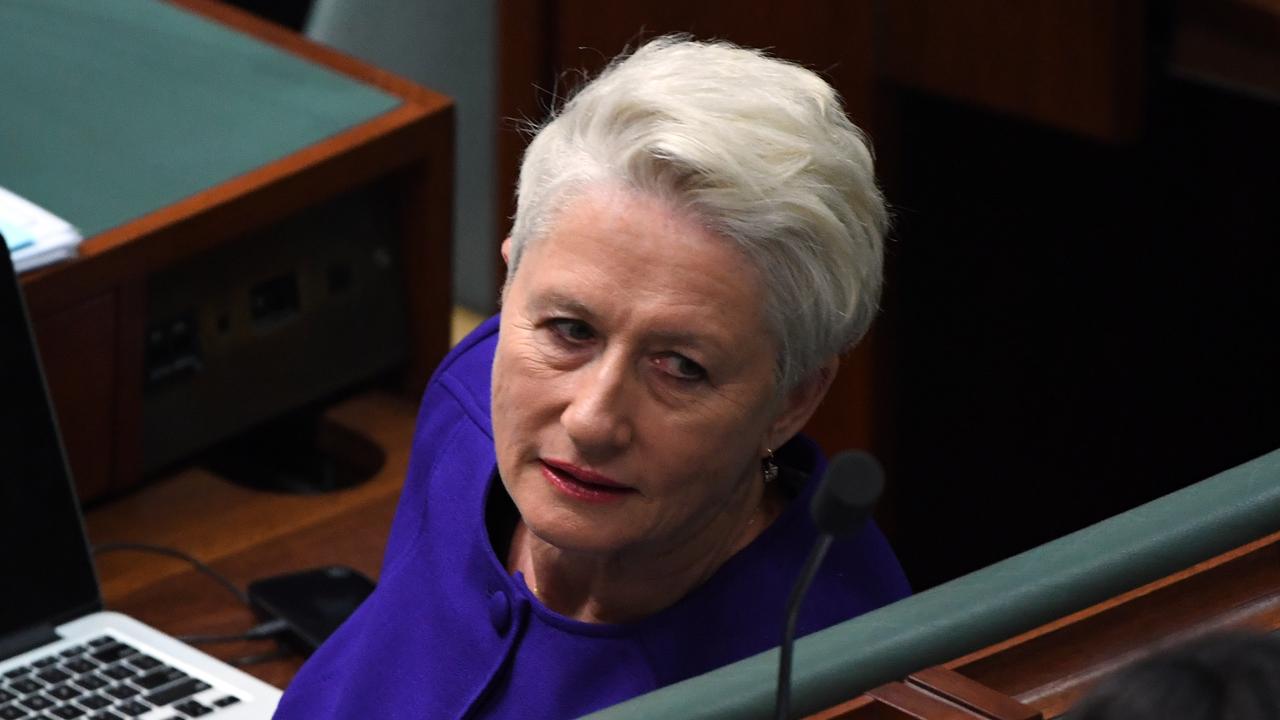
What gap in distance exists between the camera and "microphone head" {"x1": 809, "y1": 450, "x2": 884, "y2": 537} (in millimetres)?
794

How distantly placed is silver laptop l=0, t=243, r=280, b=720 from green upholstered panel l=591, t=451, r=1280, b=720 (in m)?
0.80

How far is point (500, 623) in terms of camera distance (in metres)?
1.34

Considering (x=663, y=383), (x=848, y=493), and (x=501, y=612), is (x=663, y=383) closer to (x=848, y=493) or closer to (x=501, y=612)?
(x=501, y=612)

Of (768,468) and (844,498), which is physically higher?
(844,498)

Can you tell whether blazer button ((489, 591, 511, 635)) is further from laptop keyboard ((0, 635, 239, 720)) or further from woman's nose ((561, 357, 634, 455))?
laptop keyboard ((0, 635, 239, 720))

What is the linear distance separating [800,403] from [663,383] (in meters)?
0.10

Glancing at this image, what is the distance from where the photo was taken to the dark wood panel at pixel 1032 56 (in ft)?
7.84

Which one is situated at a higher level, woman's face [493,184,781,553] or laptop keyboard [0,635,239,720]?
woman's face [493,184,781,553]

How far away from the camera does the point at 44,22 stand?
7.54ft

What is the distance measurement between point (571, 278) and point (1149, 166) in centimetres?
155

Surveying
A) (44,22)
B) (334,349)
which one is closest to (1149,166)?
(334,349)

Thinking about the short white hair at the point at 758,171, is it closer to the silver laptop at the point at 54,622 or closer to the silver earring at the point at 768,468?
the silver earring at the point at 768,468

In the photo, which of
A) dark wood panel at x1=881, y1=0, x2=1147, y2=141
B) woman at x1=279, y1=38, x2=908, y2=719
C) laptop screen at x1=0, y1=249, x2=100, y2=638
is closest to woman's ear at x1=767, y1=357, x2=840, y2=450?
woman at x1=279, y1=38, x2=908, y2=719

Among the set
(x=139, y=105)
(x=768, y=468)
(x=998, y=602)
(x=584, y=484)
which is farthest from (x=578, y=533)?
(x=139, y=105)
